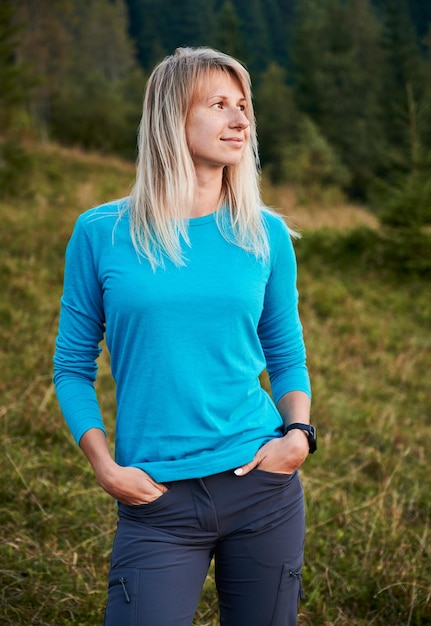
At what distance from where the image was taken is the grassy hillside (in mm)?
3348

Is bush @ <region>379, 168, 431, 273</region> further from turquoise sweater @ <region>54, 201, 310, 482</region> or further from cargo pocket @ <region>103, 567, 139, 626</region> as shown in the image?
cargo pocket @ <region>103, 567, 139, 626</region>

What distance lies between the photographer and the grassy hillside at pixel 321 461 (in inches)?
132

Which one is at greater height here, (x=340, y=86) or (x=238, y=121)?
(x=340, y=86)

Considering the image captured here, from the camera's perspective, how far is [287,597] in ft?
6.46

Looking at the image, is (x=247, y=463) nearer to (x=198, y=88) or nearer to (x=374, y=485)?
(x=198, y=88)

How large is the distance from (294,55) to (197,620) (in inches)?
1444

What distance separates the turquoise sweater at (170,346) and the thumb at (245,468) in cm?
2

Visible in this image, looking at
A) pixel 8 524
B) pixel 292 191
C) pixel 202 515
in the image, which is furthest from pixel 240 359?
pixel 292 191

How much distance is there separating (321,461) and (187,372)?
352cm

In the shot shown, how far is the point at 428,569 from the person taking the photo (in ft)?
12.2

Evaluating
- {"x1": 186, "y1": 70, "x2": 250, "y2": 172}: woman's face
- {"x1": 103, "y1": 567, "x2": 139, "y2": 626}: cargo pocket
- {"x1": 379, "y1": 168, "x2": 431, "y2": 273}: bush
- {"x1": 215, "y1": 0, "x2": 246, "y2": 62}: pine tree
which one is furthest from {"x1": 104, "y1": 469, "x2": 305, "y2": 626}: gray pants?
{"x1": 215, "y1": 0, "x2": 246, "y2": 62}: pine tree

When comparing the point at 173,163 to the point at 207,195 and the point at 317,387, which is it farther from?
the point at 317,387

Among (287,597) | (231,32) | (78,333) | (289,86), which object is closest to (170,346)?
(78,333)

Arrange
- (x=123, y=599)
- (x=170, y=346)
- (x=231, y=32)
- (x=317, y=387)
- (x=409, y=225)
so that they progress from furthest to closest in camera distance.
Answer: (x=231, y=32) < (x=409, y=225) < (x=317, y=387) < (x=170, y=346) < (x=123, y=599)
